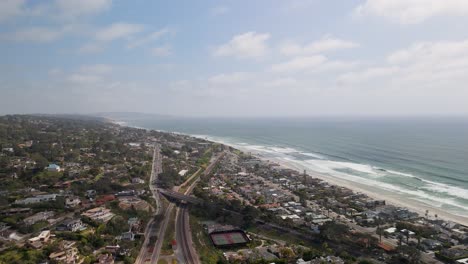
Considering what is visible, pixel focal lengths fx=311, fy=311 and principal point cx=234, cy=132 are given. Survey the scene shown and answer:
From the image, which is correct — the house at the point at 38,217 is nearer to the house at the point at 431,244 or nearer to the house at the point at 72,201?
the house at the point at 72,201

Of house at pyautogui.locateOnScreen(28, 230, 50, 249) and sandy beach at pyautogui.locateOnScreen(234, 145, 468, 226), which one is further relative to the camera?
sandy beach at pyautogui.locateOnScreen(234, 145, 468, 226)

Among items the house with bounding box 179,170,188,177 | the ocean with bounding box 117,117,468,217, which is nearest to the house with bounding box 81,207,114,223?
the house with bounding box 179,170,188,177

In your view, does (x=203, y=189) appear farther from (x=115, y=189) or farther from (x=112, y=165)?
(x=112, y=165)

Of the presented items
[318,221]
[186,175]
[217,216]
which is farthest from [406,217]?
[186,175]

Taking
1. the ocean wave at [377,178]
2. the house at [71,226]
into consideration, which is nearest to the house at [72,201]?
the house at [71,226]

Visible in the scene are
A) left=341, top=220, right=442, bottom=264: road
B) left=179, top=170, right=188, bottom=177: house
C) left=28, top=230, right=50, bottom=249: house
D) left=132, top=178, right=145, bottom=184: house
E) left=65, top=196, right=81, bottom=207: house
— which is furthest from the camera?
left=179, top=170, right=188, bottom=177: house

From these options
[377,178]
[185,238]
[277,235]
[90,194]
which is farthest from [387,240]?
[90,194]

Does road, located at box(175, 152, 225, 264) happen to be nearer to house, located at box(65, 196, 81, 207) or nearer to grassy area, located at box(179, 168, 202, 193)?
grassy area, located at box(179, 168, 202, 193)
